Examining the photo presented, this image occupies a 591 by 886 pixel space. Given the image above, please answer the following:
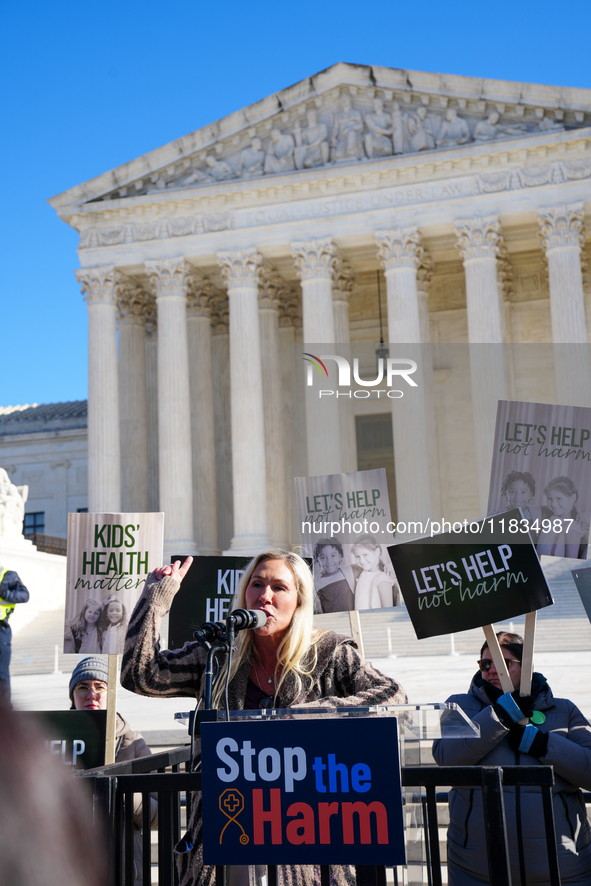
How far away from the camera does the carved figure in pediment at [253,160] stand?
34906 millimetres

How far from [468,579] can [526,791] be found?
1.25 meters

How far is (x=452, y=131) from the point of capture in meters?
33.2

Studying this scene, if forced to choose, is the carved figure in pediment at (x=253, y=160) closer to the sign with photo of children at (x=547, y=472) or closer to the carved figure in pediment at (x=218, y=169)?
the carved figure in pediment at (x=218, y=169)

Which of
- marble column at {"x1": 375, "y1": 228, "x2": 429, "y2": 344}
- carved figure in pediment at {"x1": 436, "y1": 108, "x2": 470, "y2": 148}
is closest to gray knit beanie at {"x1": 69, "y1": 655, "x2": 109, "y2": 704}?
marble column at {"x1": 375, "y1": 228, "x2": 429, "y2": 344}

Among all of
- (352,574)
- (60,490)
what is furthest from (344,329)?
(352,574)

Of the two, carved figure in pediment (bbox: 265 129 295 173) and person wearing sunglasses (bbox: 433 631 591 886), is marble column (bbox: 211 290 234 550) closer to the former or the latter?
carved figure in pediment (bbox: 265 129 295 173)

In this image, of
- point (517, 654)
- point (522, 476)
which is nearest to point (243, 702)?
point (517, 654)

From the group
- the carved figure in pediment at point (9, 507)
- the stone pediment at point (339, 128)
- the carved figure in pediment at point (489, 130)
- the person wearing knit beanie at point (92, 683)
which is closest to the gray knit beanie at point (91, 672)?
the person wearing knit beanie at point (92, 683)

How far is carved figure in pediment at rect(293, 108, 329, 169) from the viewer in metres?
34.3

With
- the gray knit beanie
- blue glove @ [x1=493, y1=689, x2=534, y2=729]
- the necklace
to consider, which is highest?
the necklace

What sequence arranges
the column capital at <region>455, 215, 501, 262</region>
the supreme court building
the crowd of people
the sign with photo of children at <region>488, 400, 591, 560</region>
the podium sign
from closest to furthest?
1. the podium sign
2. the crowd of people
3. the sign with photo of children at <region>488, 400, 591, 560</region>
4. the supreme court building
5. the column capital at <region>455, 215, 501, 262</region>

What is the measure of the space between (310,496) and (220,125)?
1086 inches

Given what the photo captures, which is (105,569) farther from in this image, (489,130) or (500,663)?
(489,130)

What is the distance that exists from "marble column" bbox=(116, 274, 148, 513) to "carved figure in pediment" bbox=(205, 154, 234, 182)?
16.7ft
